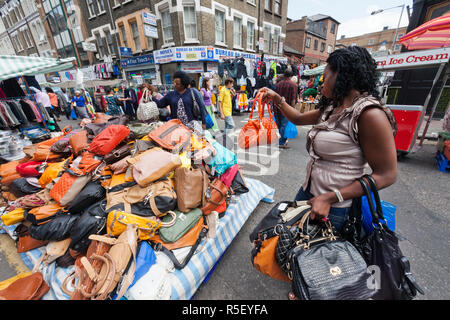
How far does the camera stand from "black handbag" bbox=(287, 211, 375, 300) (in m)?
0.93

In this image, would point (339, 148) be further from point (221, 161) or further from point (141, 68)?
point (141, 68)

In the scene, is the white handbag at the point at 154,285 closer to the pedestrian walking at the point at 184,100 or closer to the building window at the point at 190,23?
the pedestrian walking at the point at 184,100

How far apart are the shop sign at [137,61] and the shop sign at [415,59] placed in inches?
A: 526

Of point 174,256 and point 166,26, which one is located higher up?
point 166,26

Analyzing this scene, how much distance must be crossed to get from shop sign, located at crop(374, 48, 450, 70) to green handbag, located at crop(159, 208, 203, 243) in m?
5.43

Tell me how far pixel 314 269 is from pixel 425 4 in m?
11.5

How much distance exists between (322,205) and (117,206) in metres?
1.84

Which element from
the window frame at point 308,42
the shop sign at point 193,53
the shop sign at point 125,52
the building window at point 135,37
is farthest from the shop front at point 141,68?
the window frame at point 308,42

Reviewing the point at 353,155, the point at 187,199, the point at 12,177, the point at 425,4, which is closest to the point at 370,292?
the point at 353,155

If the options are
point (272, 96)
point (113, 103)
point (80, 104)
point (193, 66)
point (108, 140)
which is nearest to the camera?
point (272, 96)

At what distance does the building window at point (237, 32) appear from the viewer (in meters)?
13.5

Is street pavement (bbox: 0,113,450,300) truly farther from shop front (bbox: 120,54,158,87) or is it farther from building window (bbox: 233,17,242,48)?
building window (bbox: 233,17,242,48)

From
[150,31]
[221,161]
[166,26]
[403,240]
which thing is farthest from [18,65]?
[166,26]

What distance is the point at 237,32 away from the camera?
45.2 feet
